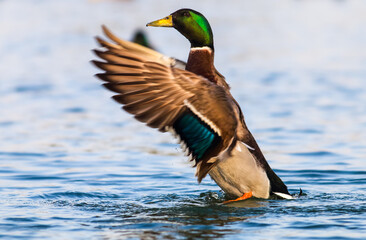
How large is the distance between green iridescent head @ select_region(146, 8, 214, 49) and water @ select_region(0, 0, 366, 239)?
1424 mm

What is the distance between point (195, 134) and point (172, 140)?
159 inches

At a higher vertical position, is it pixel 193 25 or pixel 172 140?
pixel 193 25

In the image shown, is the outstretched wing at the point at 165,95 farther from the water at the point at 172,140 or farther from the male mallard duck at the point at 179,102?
the water at the point at 172,140

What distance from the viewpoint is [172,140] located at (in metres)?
9.77

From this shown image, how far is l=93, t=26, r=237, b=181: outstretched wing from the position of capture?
5531 mm

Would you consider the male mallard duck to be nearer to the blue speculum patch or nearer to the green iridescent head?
the blue speculum patch

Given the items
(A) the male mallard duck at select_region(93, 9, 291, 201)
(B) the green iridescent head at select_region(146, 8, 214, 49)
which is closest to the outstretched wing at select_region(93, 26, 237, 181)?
(A) the male mallard duck at select_region(93, 9, 291, 201)

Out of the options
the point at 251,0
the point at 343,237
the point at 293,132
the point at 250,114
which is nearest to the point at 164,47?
the point at 250,114

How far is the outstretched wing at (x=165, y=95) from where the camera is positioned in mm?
5531

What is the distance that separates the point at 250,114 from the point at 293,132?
127 cm

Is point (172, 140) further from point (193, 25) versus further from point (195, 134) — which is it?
point (195, 134)

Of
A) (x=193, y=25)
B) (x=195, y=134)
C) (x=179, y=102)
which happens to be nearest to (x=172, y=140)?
(x=193, y=25)

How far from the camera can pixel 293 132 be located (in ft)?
34.2

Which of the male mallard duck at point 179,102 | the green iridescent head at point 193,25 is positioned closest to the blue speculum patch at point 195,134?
the male mallard duck at point 179,102
